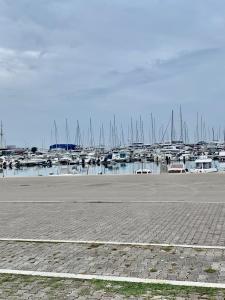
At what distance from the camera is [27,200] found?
1825cm

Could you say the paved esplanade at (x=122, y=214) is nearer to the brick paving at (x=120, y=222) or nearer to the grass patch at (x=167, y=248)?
the brick paving at (x=120, y=222)

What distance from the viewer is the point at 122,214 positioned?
1314 cm

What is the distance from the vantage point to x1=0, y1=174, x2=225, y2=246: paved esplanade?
9.84 m

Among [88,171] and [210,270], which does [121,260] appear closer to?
[210,270]

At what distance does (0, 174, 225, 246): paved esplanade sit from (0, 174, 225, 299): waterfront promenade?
0.02 m

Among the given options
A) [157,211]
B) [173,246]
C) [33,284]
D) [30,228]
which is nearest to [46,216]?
[30,228]

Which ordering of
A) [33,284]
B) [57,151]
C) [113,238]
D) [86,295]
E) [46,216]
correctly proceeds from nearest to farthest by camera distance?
[86,295], [33,284], [113,238], [46,216], [57,151]

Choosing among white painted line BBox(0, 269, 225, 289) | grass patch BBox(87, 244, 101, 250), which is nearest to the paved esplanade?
→ grass patch BBox(87, 244, 101, 250)

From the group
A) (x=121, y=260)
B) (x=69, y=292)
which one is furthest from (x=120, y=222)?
(x=69, y=292)

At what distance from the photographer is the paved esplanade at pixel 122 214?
32.3 ft

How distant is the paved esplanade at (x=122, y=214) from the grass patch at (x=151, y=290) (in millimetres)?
2723

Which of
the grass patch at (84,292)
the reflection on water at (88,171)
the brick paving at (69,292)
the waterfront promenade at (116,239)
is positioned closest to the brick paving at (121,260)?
the waterfront promenade at (116,239)

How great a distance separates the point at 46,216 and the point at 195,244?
19.7 ft

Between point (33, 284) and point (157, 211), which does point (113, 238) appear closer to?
point (33, 284)
